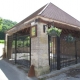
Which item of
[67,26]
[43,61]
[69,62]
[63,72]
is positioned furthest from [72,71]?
[67,26]

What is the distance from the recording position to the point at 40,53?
22.3ft

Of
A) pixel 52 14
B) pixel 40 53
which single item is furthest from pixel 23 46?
pixel 40 53

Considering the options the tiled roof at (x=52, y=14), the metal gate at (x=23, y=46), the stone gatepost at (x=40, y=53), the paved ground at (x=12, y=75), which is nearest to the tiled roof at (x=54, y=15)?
the tiled roof at (x=52, y=14)

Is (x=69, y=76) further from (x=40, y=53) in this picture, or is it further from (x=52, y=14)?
(x=52, y=14)

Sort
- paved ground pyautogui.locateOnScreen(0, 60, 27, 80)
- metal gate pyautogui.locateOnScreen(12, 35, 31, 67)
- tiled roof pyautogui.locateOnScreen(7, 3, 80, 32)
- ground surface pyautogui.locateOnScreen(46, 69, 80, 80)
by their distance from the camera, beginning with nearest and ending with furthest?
ground surface pyautogui.locateOnScreen(46, 69, 80, 80)
paved ground pyautogui.locateOnScreen(0, 60, 27, 80)
tiled roof pyautogui.locateOnScreen(7, 3, 80, 32)
metal gate pyautogui.locateOnScreen(12, 35, 31, 67)

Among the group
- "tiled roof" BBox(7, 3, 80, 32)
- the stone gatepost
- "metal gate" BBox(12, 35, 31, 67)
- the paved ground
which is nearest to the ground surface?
the stone gatepost

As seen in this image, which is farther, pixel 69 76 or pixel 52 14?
pixel 52 14

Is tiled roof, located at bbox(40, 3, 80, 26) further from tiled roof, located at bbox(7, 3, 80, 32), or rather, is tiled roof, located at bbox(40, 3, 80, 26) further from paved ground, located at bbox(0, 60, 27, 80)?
paved ground, located at bbox(0, 60, 27, 80)

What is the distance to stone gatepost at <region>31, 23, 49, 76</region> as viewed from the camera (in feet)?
22.1

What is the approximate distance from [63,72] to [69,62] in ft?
5.52

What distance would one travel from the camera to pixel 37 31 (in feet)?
22.6

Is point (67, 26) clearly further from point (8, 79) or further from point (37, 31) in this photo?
point (8, 79)

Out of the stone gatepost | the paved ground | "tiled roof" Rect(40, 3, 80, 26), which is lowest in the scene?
the paved ground

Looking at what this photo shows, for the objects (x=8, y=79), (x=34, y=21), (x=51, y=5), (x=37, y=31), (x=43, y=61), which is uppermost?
(x=51, y=5)
